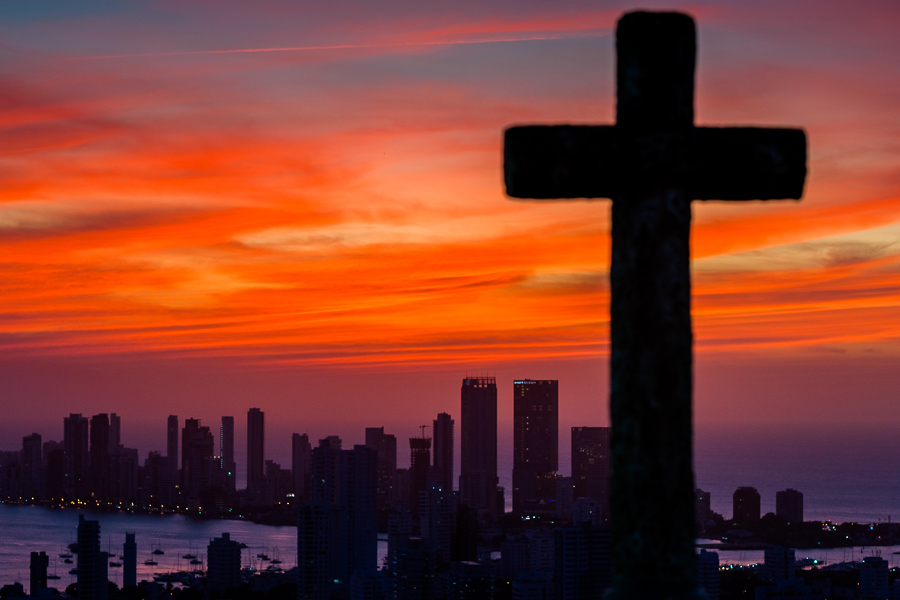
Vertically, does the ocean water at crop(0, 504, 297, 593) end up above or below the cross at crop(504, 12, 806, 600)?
below

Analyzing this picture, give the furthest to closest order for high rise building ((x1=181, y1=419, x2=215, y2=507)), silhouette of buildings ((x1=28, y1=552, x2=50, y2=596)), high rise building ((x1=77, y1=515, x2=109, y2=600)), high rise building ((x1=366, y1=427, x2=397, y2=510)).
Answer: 1. high rise building ((x1=181, y1=419, x2=215, y2=507))
2. high rise building ((x1=366, y1=427, x2=397, y2=510))
3. silhouette of buildings ((x1=28, y1=552, x2=50, y2=596))
4. high rise building ((x1=77, y1=515, x2=109, y2=600))

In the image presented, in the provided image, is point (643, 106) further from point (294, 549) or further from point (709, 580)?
point (294, 549)

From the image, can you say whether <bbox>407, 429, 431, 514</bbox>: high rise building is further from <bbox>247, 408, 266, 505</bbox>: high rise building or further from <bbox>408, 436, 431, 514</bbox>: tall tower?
<bbox>247, 408, 266, 505</bbox>: high rise building

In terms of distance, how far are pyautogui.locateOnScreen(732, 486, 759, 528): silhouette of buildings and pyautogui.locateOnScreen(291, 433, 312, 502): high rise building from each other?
39.8 m

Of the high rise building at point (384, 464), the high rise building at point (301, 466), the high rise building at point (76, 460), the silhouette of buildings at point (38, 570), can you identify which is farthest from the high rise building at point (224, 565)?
the high rise building at point (76, 460)

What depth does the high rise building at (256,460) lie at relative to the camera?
113000 mm

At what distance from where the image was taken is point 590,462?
103 m

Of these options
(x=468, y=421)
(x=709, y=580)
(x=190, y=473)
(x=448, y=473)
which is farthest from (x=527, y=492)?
(x=709, y=580)

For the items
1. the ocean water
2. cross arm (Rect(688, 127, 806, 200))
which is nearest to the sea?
the ocean water

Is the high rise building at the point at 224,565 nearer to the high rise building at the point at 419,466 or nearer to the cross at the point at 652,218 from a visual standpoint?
the high rise building at the point at 419,466

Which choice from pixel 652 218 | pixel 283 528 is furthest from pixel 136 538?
pixel 652 218

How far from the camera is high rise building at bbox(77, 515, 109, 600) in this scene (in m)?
57.8

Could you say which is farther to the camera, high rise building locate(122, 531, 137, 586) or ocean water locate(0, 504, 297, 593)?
ocean water locate(0, 504, 297, 593)

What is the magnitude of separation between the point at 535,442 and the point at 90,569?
205 ft
